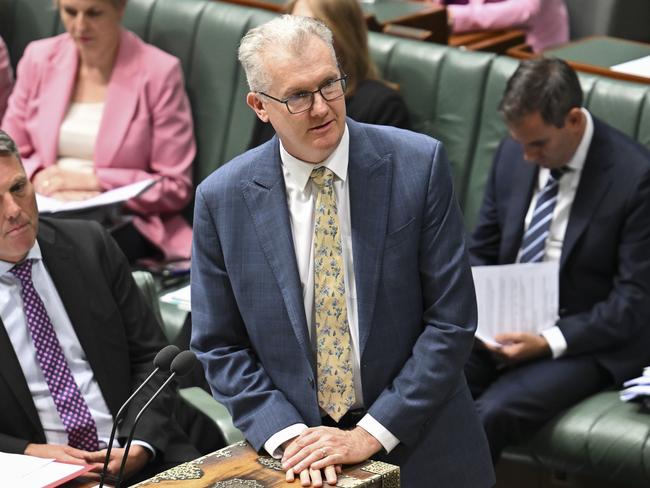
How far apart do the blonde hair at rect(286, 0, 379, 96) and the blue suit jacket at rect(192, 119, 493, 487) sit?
168 cm

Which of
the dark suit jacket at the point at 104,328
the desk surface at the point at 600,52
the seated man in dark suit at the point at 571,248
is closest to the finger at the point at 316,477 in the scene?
the dark suit jacket at the point at 104,328

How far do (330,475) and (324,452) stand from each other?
0.18 ft

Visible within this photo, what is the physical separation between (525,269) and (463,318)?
119cm

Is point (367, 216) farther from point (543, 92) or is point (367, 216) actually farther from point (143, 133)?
point (143, 133)

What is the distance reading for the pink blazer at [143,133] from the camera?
4766 millimetres

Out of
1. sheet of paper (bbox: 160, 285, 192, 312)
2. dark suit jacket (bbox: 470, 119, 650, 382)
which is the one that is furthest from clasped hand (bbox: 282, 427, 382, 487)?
sheet of paper (bbox: 160, 285, 192, 312)

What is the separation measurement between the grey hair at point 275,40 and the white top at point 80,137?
2.34 m

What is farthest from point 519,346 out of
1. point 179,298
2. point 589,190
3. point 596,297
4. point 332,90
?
point 332,90

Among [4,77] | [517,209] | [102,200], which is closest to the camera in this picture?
[517,209]

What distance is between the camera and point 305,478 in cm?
243

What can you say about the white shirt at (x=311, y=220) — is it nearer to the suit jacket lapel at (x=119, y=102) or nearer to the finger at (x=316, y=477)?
the finger at (x=316, y=477)

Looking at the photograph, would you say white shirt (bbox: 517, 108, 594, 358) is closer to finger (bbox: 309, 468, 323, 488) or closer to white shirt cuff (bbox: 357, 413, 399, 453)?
white shirt cuff (bbox: 357, 413, 399, 453)

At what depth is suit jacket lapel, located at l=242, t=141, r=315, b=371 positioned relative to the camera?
260cm

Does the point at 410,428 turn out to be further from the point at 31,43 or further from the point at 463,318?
the point at 31,43
